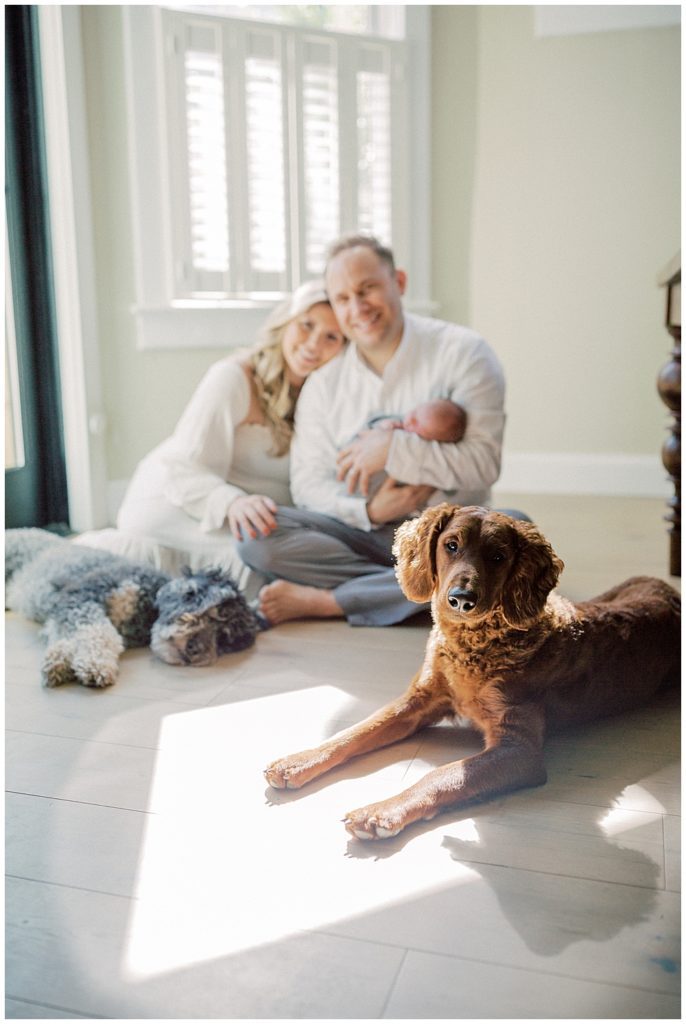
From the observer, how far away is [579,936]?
0.99 metres

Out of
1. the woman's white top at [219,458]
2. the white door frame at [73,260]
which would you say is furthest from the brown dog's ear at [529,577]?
the white door frame at [73,260]

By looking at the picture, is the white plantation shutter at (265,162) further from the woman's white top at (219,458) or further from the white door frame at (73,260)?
the woman's white top at (219,458)

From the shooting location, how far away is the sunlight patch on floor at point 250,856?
1016 mm

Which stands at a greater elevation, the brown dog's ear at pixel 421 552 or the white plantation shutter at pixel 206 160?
the white plantation shutter at pixel 206 160

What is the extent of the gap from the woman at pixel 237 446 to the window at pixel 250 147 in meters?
1.01

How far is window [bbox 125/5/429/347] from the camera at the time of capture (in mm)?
3010

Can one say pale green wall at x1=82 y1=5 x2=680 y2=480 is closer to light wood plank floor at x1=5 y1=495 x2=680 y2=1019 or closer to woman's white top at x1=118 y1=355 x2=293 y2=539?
woman's white top at x1=118 y1=355 x2=293 y2=539

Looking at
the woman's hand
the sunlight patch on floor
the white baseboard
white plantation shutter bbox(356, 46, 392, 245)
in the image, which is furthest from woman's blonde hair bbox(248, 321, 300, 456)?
the white baseboard

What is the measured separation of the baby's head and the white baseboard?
1.70 metres

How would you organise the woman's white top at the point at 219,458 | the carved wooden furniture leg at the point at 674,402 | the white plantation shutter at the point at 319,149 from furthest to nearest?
the white plantation shutter at the point at 319,149 < the carved wooden furniture leg at the point at 674,402 < the woman's white top at the point at 219,458

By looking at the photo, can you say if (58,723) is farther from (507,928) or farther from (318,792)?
(507,928)

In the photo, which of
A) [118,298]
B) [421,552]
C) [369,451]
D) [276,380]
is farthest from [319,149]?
[421,552]

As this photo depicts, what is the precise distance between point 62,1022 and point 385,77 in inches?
129

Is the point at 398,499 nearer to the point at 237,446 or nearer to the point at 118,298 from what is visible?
the point at 237,446
